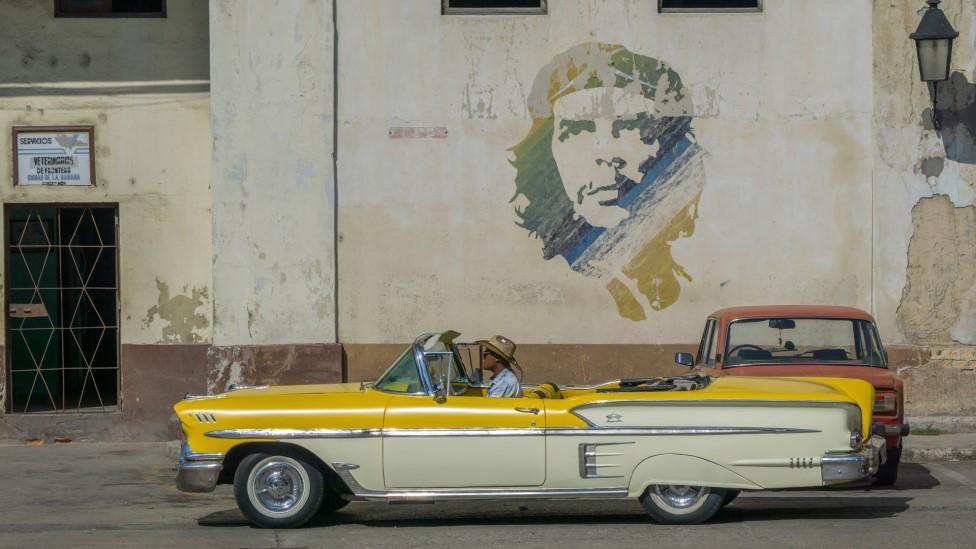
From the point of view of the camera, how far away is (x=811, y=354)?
36.9 ft

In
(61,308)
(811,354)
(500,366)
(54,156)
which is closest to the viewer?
(500,366)

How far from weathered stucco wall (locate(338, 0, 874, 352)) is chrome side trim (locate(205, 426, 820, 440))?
5154 mm

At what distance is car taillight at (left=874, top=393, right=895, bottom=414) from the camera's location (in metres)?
10.4

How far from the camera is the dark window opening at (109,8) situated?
569 inches

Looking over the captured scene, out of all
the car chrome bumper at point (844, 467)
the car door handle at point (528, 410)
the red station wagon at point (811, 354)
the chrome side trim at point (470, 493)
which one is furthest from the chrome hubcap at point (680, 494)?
the red station wagon at point (811, 354)

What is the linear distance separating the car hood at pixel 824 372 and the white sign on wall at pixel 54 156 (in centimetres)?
740

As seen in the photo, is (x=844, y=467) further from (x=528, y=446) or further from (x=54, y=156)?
(x=54, y=156)

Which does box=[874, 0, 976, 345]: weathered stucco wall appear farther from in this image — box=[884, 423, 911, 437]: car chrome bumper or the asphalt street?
box=[884, 423, 911, 437]: car chrome bumper

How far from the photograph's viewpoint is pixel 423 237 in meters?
14.1

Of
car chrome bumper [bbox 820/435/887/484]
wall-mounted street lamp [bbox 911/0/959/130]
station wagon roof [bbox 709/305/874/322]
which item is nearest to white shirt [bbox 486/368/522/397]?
car chrome bumper [bbox 820/435/887/484]

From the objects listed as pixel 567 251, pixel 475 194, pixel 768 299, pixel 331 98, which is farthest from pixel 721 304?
pixel 331 98

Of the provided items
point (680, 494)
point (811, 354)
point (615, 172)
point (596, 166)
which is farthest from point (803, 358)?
point (596, 166)

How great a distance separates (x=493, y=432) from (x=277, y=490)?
1.52m

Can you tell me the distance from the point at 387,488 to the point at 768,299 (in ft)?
20.9
